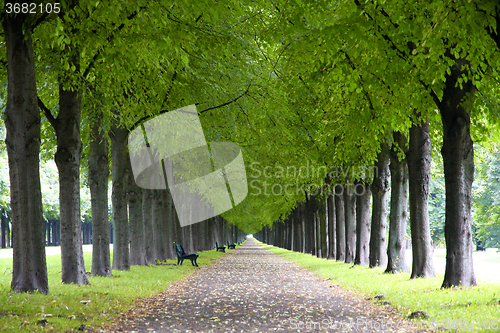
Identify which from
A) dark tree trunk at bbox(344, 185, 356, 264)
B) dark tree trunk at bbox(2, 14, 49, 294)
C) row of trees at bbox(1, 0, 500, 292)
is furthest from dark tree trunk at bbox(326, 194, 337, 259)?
dark tree trunk at bbox(2, 14, 49, 294)

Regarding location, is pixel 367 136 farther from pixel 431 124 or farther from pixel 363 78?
pixel 431 124

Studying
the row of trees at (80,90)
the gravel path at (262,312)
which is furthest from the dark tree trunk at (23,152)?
the gravel path at (262,312)

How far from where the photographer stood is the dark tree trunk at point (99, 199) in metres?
14.9

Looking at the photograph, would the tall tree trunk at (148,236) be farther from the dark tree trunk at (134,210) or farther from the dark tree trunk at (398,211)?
the dark tree trunk at (398,211)

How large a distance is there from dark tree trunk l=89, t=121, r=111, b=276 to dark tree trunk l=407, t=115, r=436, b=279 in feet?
30.8

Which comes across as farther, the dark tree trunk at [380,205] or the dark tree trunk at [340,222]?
the dark tree trunk at [340,222]

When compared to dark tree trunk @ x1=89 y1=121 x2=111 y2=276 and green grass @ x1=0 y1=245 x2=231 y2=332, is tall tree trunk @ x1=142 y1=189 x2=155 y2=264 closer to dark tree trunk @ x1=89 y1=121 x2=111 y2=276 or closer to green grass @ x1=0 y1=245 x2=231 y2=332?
dark tree trunk @ x1=89 y1=121 x2=111 y2=276

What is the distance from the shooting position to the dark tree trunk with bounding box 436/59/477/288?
10578 mm

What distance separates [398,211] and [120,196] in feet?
32.3

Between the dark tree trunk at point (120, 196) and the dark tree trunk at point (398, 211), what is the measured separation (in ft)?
30.4

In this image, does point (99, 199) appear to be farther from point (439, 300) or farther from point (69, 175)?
point (439, 300)

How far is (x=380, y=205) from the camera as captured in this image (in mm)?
18172

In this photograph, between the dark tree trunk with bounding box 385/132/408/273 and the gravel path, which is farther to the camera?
the dark tree trunk with bounding box 385/132/408/273

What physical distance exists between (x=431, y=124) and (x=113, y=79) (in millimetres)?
10309
